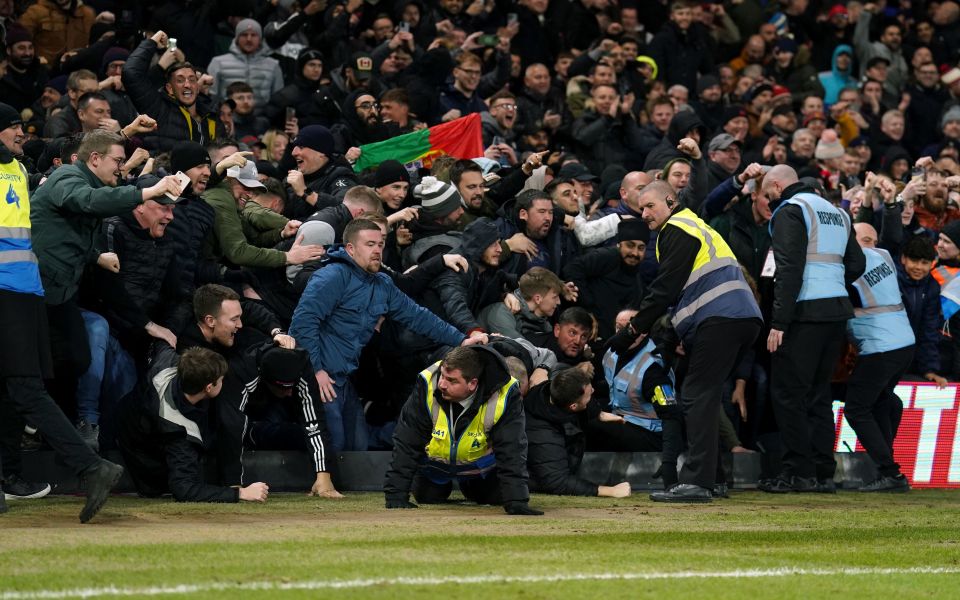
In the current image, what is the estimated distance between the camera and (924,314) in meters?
14.5

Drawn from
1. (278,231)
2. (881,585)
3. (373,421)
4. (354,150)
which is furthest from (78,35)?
(881,585)

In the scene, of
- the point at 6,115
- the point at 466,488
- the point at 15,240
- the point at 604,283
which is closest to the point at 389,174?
the point at 604,283

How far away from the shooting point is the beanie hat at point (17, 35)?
16062 mm

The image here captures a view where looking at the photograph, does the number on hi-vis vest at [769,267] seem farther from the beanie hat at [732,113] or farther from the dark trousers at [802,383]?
the beanie hat at [732,113]

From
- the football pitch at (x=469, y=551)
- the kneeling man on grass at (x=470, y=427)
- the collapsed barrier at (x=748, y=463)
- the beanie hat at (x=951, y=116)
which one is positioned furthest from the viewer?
the beanie hat at (x=951, y=116)

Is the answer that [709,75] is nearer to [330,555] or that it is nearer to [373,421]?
[373,421]

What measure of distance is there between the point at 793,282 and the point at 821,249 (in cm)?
46

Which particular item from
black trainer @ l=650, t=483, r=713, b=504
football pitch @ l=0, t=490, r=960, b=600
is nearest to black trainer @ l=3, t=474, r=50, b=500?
football pitch @ l=0, t=490, r=960, b=600

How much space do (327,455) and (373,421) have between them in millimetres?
1586

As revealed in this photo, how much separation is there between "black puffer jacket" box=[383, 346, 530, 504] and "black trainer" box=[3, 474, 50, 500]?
2653mm

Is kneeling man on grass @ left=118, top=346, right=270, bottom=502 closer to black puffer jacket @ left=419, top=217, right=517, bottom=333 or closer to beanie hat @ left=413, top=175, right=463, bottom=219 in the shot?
black puffer jacket @ left=419, top=217, right=517, bottom=333

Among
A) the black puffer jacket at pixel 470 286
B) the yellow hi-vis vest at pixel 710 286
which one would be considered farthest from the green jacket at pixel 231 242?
the yellow hi-vis vest at pixel 710 286

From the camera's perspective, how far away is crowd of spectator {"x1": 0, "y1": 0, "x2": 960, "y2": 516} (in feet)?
36.4

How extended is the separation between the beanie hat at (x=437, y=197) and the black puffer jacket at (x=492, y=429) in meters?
3.68
